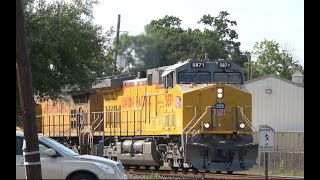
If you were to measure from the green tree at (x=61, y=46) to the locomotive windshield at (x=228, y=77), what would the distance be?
6043 mm

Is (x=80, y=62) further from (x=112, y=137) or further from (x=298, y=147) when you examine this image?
(x=298, y=147)

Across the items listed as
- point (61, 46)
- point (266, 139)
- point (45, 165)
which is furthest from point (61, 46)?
point (45, 165)

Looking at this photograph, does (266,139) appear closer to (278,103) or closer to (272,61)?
(278,103)

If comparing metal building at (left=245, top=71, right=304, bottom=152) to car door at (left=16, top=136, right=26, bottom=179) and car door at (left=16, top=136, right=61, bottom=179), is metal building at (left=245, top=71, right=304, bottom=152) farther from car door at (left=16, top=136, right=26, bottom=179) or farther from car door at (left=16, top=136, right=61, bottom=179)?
car door at (left=16, top=136, right=26, bottom=179)

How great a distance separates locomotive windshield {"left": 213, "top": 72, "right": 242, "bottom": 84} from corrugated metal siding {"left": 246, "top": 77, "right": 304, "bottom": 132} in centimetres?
2214

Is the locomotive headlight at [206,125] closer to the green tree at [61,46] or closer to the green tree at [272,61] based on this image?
the green tree at [61,46]

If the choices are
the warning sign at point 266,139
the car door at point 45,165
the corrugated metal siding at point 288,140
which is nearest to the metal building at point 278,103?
the corrugated metal siding at point 288,140

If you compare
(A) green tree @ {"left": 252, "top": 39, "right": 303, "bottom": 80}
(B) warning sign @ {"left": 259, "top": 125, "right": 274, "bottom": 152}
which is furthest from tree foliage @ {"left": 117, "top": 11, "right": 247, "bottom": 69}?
(B) warning sign @ {"left": 259, "top": 125, "right": 274, "bottom": 152}

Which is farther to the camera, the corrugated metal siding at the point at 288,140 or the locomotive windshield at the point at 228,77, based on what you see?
the corrugated metal siding at the point at 288,140

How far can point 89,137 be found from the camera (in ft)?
87.0

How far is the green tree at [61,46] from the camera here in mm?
22500

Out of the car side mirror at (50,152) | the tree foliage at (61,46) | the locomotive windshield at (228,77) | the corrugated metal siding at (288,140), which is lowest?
the corrugated metal siding at (288,140)

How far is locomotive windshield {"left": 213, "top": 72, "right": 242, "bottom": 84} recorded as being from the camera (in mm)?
20797
